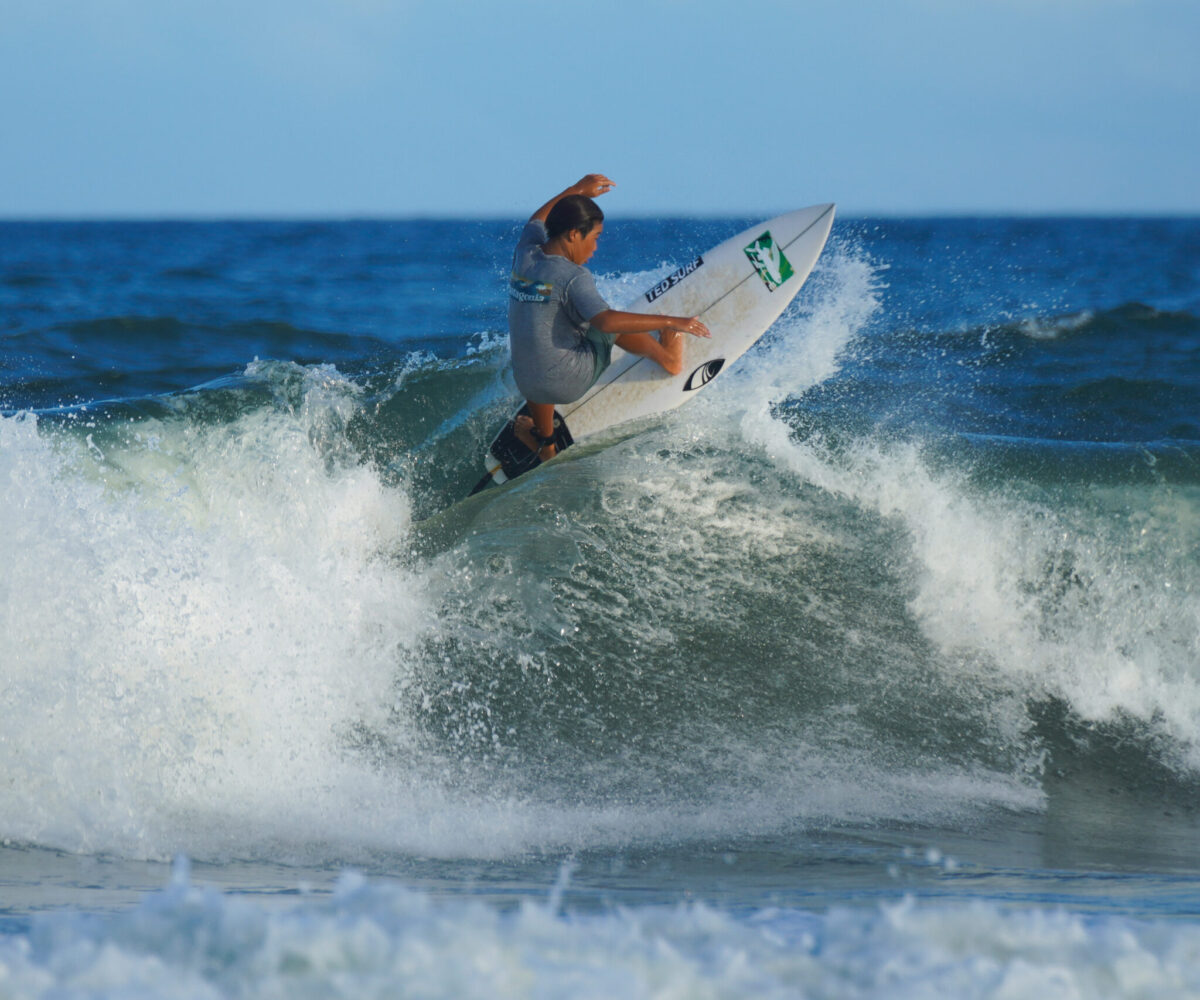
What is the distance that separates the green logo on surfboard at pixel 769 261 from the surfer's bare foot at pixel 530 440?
71.2 inches

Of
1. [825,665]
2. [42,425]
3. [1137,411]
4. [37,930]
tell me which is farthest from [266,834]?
[1137,411]

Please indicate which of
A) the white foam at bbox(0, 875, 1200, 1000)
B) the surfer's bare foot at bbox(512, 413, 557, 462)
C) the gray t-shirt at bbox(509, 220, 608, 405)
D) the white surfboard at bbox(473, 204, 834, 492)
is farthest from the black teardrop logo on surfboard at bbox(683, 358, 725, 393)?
the white foam at bbox(0, 875, 1200, 1000)

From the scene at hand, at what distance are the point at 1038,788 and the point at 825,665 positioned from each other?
108cm

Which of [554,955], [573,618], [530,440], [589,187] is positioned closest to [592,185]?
[589,187]

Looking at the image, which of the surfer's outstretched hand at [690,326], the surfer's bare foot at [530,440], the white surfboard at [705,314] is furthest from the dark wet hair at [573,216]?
the surfer's bare foot at [530,440]

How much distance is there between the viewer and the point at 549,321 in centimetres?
559

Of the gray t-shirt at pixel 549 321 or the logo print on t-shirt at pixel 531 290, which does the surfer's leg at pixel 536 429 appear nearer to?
the gray t-shirt at pixel 549 321

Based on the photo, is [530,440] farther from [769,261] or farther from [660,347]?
[769,261]

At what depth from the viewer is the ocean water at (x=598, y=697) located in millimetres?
1822

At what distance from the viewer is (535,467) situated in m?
6.25

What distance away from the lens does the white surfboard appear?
6.38m

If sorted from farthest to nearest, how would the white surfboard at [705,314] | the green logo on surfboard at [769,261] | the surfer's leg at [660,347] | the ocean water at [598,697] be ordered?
the green logo on surfboard at [769,261]
the white surfboard at [705,314]
the surfer's leg at [660,347]
the ocean water at [598,697]

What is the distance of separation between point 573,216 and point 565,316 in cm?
53

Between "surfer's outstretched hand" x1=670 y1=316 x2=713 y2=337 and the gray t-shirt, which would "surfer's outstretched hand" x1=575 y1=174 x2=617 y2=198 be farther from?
"surfer's outstretched hand" x1=670 y1=316 x2=713 y2=337
